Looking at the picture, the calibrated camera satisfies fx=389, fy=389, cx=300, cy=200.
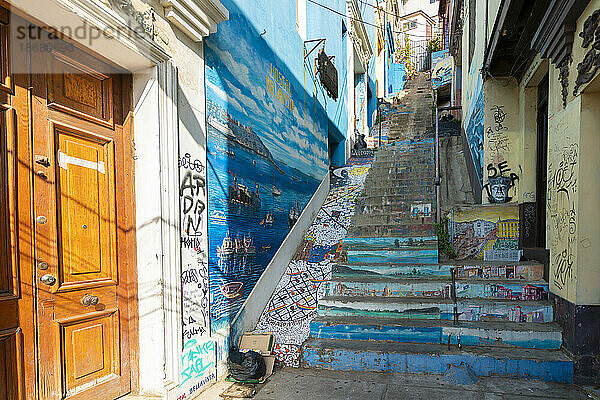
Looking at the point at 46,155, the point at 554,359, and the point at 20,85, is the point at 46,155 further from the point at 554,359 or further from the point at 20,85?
the point at 554,359

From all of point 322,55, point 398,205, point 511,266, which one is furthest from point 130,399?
point 322,55

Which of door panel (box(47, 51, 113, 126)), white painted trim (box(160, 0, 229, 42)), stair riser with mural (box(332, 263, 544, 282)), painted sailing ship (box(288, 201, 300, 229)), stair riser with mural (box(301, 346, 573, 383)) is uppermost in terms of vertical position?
white painted trim (box(160, 0, 229, 42))

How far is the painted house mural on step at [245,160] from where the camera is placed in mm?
4391

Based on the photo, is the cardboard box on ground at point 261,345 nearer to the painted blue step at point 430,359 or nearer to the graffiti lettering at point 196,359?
the painted blue step at point 430,359

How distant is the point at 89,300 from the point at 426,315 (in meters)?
3.85

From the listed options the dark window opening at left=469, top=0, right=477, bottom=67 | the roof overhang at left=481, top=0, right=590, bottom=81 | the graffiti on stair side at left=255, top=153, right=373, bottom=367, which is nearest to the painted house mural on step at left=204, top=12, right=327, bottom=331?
the graffiti on stair side at left=255, top=153, right=373, bottom=367

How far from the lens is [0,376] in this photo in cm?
240

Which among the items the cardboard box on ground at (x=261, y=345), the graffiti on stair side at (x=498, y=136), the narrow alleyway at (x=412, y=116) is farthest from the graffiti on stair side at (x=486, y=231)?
the narrow alleyway at (x=412, y=116)

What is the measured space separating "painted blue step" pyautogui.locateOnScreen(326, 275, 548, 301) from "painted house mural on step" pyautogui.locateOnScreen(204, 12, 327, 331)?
1.29 metres

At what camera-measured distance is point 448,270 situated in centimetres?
546

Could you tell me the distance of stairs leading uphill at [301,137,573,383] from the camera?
170 inches

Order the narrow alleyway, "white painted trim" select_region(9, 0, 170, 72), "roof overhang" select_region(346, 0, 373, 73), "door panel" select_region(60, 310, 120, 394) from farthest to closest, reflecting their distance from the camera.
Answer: "roof overhang" select_region(346, 0, 373, 73) < the narrow alleyway < "door panel" select_region(60, 310, 120, 394) < "white painted trim" select_region(9, 0, 170, 72)

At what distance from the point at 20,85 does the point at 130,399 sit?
2.59m

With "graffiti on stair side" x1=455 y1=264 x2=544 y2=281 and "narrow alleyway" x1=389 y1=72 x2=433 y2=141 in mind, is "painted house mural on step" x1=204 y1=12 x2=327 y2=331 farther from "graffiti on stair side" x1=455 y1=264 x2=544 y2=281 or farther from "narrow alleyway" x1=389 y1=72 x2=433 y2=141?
"narrow alleyway" x1=389 y1=72 x2=433 y2=141
